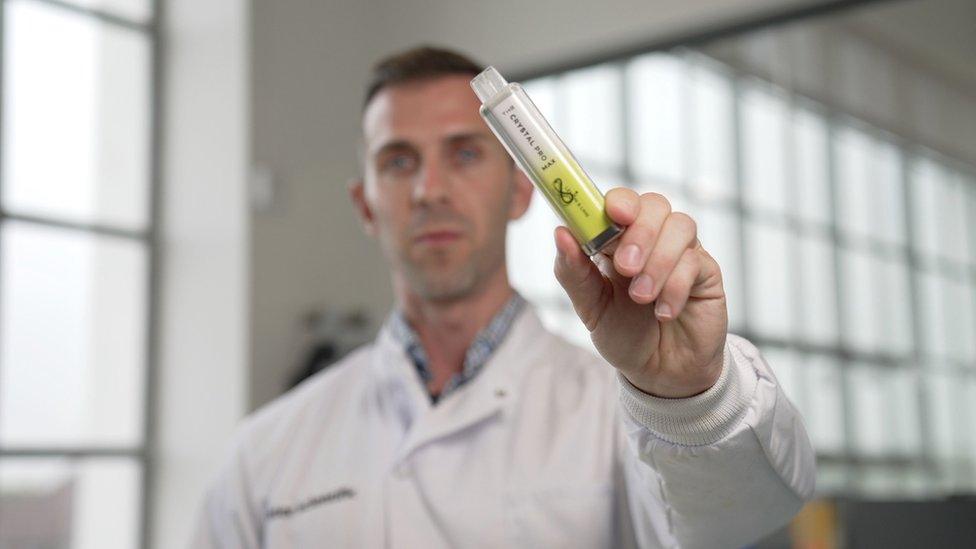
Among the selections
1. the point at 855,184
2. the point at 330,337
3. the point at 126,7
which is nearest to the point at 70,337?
the point at 330,337

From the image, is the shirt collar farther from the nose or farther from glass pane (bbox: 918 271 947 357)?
glass pane (bbox: 918 271 947 357)

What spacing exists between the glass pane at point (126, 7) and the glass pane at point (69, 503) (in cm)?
153

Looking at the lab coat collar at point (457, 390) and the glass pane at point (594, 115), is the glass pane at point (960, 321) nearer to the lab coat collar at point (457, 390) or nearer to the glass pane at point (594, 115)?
the glass pane at point (594, 115)

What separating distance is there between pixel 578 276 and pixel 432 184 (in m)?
0.64

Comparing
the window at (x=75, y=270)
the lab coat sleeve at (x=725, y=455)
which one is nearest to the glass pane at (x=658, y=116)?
the window at (x=75, y=270)

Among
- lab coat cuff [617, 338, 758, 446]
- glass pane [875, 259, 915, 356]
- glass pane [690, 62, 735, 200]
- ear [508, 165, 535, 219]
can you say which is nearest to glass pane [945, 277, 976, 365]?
glass pane [875, 259, 915, 356]

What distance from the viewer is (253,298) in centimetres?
393

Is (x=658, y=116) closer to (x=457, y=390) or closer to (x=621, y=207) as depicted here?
(x=457, y=390)

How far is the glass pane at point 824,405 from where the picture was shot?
3.42 metres

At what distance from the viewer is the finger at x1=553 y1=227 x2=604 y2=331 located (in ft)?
2.91

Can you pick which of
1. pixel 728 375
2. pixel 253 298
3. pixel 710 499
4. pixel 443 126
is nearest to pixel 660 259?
pixel 728 375

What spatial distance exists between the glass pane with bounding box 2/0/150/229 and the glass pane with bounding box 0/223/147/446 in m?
0.12

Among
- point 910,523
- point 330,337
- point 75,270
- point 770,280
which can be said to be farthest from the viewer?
point 330,337

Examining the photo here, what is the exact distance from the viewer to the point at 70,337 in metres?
3.89
